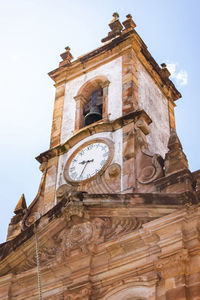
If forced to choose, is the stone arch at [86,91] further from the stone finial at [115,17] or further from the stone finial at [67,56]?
the stone finial at [115,17]

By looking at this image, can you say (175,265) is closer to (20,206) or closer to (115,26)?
(20,206)

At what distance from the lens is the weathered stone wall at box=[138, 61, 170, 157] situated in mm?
15175

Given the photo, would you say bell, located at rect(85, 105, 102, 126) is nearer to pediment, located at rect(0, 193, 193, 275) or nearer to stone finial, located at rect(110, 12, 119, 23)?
pediment, located at rect(0, 193, 193, 275)

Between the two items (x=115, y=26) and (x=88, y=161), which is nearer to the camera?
(x=88, y=161)

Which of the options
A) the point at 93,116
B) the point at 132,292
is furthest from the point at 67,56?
the point at 132,292

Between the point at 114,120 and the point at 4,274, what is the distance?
4443 millimetres

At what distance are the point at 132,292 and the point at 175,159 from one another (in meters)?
3.01

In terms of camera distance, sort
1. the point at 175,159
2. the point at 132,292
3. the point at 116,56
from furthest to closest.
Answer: the point at 116,56
the point at 175,159
the point at 132,292

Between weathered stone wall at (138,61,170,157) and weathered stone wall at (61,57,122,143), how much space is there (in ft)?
1.84

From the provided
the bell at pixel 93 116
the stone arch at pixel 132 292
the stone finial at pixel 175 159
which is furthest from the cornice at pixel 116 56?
the stone arch at pixel 132 292

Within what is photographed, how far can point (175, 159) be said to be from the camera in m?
12.4

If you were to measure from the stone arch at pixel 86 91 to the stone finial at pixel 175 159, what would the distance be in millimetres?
3646

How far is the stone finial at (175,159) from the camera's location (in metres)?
12.2

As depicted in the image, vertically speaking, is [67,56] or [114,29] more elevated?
[114,29]
